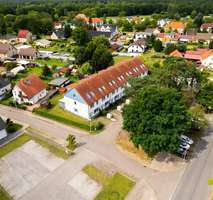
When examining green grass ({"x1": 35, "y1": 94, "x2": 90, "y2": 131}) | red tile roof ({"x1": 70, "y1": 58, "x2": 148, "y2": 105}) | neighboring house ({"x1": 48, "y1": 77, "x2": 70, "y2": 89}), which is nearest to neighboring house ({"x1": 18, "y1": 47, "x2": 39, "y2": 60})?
neighboring house ({"x1": 48, "y1": 77, "x2": 70, "y2": 89})

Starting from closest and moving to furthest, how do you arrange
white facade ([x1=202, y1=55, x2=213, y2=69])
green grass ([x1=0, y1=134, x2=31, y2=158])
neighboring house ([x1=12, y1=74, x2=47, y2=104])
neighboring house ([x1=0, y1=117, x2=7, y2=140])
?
green grass ([x1=0, y1=134, x2=31, y2=158])
neighboring house ([x1=0, y1=117, x2=7, y2=140])
neighboring house ([x1=12, y1=74, x2=47, y2=104])
white facade ([x1=202, y1=55, x2=213, y2=69])

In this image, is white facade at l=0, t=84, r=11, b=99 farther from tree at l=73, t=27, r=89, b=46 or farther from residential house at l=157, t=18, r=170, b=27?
residential house at l=157, t=18, r=170, b=27

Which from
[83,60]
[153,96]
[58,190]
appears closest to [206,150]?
[153,96]

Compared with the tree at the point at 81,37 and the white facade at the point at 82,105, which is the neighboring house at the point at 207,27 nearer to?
the tree at the point at 81,37

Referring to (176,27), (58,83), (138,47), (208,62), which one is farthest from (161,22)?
(58,83)

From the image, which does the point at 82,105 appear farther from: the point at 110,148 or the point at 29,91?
the point at 29,91

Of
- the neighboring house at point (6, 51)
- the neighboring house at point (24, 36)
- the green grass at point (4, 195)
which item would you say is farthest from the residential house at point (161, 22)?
the green grass at point (4, 195)

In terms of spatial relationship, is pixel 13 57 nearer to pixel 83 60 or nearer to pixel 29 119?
pixel 83 60
